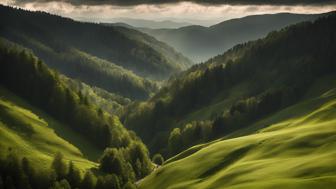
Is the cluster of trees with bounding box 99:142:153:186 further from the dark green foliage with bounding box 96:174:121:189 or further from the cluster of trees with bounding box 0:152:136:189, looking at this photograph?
the cluster of trees with bounding box 0:152:136:189

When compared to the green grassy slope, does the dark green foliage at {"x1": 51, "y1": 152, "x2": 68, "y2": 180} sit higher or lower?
higher

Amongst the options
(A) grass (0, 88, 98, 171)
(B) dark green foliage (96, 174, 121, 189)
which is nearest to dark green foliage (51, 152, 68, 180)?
(A) grass (0, 88, 98, 171)

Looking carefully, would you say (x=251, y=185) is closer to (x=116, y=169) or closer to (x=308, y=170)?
(x=308, y=170)

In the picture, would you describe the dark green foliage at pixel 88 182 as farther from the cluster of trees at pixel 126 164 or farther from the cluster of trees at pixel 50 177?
the cluster of trees at pixel 126 164

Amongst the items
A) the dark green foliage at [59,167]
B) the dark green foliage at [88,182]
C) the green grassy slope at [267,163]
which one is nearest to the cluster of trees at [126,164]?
the dark green foliage at [88,182]

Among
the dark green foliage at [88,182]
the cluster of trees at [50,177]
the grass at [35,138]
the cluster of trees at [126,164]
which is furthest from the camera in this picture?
the cluster of trees at [126,164]

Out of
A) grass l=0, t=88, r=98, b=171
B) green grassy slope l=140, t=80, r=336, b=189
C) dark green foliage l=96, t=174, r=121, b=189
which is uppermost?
grass l=0, t=88, r=98, b=171

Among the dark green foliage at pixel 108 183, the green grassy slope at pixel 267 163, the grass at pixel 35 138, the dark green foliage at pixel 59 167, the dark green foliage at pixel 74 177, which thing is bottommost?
the green grassy slope at pixel 267 163

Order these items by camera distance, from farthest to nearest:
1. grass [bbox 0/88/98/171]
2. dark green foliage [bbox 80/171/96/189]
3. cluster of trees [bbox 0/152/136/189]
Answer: grass [bbox 0/88/98/171] < dark green foliage [bbox 80/171/96/189] < cluster of trees [bbox 0/152/136/189]
